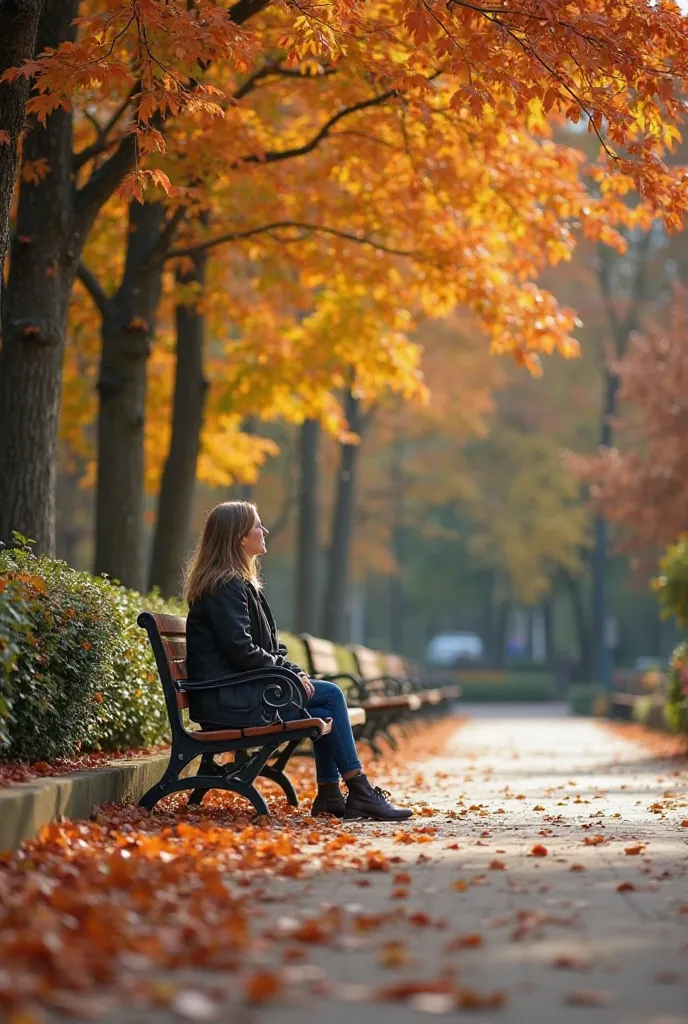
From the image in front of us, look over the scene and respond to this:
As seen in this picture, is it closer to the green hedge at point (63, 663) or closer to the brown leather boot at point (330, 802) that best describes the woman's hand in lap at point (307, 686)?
the brown leather boot at point (330, 802)

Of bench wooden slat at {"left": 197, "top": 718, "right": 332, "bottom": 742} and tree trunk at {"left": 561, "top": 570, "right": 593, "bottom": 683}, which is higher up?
tree trunk at {"left": 561, "top": 570, "right": 593, "bottom": 683}

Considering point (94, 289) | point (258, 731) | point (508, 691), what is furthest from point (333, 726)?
point (508, 691)

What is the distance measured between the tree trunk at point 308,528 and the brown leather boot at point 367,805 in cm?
1603

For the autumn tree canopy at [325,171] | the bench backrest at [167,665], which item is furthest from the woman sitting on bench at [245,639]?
the autumn tree canopy at [325,171]

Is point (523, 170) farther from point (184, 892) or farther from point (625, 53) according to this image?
point (184, 892)

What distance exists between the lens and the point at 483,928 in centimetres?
471

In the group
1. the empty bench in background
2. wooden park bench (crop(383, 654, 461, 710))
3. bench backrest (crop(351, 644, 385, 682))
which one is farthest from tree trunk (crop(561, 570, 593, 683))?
the empty bench in background

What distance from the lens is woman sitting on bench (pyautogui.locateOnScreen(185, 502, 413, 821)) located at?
7887mm

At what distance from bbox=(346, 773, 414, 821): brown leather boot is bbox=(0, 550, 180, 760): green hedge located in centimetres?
145

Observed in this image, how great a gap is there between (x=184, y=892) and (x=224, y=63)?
30.1 feet

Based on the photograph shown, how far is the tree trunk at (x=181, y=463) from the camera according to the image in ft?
50.2

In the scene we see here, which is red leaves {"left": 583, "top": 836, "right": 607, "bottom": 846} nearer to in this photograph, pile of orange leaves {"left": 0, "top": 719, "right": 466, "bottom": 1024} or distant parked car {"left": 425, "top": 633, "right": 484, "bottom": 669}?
pile of orange leaves {"left": 0, "top": 719, "right": 466, "bottom": 1024}

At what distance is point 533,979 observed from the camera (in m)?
3.97

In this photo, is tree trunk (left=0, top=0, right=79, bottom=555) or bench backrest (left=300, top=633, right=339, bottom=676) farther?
bench backrest (left=300, top=633, right=339, bottom=676)
